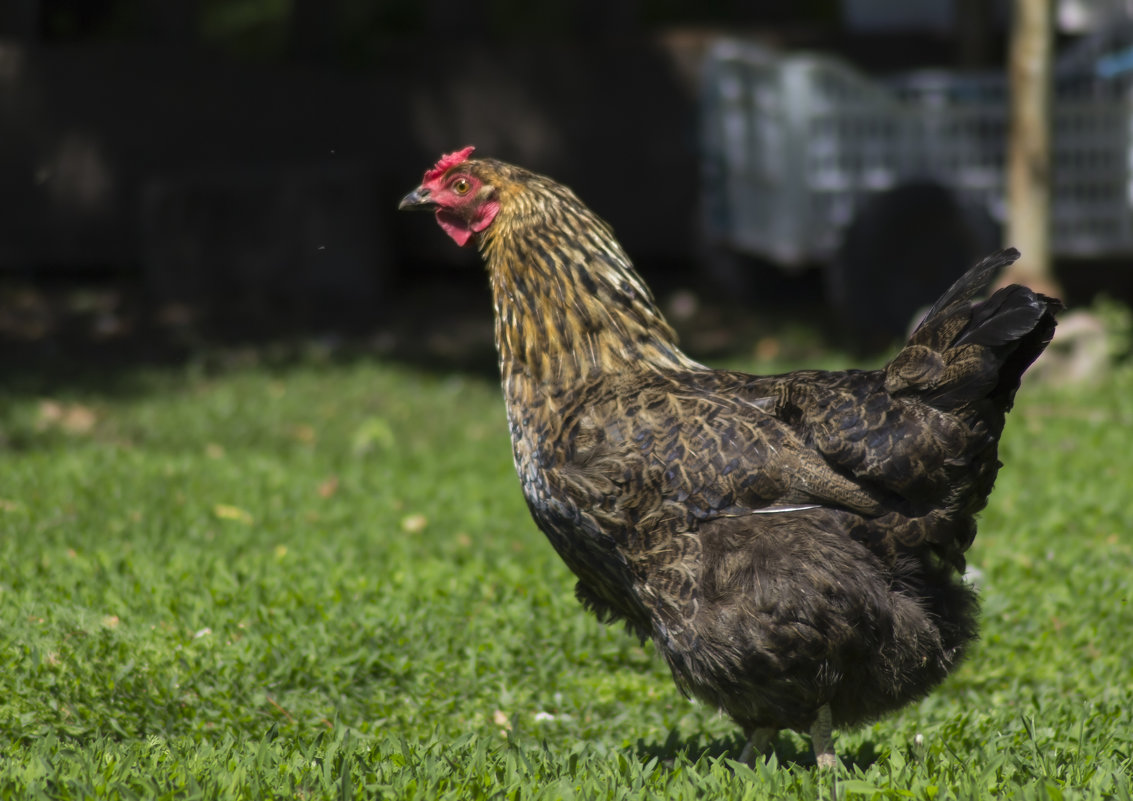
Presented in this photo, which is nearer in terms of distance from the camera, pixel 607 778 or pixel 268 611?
pixel 607 778

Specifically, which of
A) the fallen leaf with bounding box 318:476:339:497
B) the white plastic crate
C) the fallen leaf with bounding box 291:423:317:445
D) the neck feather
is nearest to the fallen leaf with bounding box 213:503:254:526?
the fallen leaf with bounding box 318:476:339:497

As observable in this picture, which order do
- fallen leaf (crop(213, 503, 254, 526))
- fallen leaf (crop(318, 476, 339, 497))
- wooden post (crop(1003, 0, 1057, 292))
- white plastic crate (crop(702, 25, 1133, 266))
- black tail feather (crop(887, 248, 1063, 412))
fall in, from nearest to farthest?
black tail feather (crop(887, 248, 1063, 412)) < fallen leaf (crop(213, 503, 254, 526)) < fallen leaf (crop(318, 476, 339, 497)) < wooden post (crop(1003, 0, 1057, 292)) < white plastic crate (crop(702, 25, 1133, 266))

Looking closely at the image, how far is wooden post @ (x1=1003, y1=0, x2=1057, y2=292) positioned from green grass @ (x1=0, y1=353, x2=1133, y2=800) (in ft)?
5.88

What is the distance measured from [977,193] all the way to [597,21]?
182 inches

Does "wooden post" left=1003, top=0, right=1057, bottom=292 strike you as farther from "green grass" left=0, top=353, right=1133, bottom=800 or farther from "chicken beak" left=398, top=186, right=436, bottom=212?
"chicken beak" left=398, top=186, right=436, bottom=212

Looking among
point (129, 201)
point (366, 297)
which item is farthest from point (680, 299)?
point (129, 201)

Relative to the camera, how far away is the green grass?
326 cm

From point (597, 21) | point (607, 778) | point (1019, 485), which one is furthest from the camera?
point (597, 21)

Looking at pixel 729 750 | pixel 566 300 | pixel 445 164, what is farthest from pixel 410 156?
pixel 729 750

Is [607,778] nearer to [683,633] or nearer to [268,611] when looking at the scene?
[683,633]

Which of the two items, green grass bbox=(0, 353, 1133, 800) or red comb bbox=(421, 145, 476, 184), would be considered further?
red comb bbox=(421, 145, 476, 184)

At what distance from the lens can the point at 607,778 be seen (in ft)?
10.7

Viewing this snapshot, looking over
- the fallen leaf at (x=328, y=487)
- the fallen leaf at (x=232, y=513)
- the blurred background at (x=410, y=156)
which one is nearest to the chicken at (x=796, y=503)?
the fallen leaf at (x=232, y=513)

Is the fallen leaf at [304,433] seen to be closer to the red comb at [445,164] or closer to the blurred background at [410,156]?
the blurred background at [410,156]
